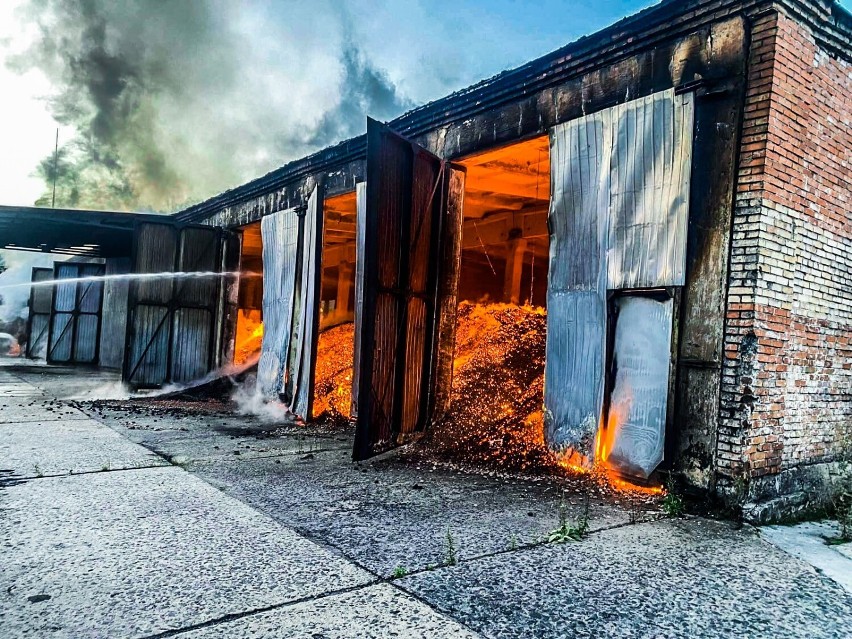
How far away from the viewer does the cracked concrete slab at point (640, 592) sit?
9.36ft

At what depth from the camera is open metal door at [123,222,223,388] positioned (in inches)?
493

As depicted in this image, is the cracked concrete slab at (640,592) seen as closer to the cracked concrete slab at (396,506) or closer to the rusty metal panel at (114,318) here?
the cracked concrete slab at (396,506)

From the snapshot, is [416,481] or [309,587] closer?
[309,587]

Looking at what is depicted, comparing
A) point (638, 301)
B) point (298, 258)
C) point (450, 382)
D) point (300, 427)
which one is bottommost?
point (300, 427)

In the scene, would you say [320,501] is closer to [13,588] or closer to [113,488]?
[113,488]

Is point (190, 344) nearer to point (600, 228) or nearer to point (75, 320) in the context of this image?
point (600, 228)

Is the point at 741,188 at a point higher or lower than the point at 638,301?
higher

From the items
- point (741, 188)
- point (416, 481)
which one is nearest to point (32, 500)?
point (416, 481)

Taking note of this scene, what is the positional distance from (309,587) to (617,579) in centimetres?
178

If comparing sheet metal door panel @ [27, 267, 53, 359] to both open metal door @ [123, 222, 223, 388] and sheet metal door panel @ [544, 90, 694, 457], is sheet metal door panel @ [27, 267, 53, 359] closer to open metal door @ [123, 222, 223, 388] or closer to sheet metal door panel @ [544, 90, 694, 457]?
open metal door @ [123, 222, 223, 388]

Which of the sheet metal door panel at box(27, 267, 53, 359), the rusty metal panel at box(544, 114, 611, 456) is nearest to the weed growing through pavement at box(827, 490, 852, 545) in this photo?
the rusty metal panel at box(544, 114, 611, 456)

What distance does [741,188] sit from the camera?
4.97 meters

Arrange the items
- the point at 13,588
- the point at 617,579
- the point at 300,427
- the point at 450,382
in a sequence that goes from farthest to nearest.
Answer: the point at 300,427 → the point at 450,382 → the point at 617,579 → the point at 13,588

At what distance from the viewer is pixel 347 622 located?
2.73 m
